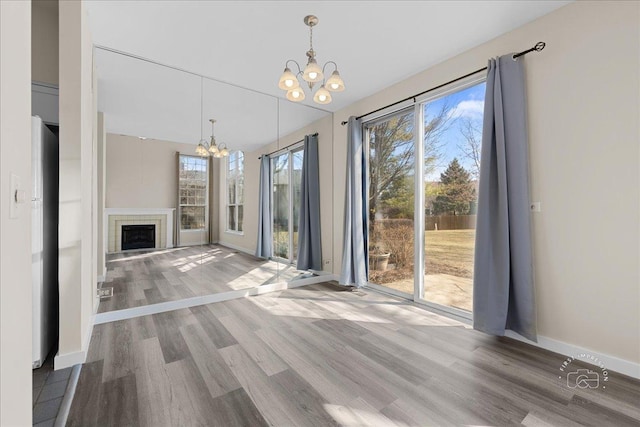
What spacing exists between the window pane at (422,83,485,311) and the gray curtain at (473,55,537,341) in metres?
0.31

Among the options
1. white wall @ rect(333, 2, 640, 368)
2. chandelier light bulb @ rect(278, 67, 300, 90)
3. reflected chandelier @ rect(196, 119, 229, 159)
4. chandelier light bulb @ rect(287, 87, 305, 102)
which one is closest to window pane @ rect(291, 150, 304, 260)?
reflected chandelier @ rect(196, 119, 229, 159)

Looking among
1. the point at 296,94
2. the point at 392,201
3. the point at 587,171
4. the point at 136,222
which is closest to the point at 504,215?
the point at 587,171

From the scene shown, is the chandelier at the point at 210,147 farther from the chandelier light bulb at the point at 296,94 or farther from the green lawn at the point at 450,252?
the green lawn at the point at 450,252

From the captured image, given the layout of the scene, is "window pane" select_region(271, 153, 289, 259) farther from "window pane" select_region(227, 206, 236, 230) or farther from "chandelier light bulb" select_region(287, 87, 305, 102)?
"chandelier light bulb" select_region(287, 87, 305, 102)

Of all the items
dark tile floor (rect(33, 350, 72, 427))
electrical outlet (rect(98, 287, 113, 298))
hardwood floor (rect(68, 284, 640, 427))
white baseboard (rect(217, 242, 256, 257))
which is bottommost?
hardwood floor (rect(68, 284, 640, 427))

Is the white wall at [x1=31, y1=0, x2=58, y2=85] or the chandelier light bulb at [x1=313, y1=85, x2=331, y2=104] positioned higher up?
the white wall at [x1=31, y1=0, x2=58, y2=85]

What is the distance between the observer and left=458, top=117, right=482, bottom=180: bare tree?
9.06 ft

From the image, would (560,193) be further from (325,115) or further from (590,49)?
(325,115)

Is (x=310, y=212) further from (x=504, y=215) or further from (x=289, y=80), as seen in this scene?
(x=504, y=215)

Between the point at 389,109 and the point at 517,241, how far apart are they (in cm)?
218

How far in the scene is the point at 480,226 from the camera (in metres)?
2.49

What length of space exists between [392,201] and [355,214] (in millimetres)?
551

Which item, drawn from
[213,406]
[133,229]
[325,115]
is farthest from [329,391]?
[325,115]

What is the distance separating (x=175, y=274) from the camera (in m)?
3.26
